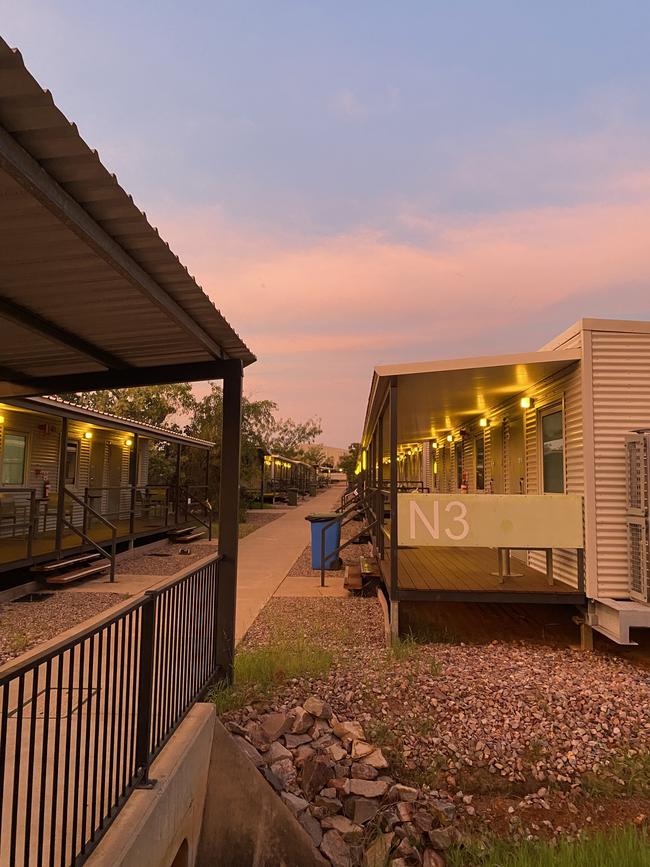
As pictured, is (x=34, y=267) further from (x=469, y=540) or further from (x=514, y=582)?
(x=514, y=582)

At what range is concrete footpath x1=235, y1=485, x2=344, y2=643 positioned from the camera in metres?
7.72

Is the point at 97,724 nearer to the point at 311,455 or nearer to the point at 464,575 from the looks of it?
the point at 464,575

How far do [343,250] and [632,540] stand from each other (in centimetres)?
1611

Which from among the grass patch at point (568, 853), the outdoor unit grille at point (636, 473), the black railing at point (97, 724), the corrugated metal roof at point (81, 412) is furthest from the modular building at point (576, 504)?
the corrugated metal roof at point (81, 412)

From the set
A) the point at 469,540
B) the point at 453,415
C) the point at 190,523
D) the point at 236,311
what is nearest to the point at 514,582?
the point at 469,540

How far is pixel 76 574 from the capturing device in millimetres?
8984

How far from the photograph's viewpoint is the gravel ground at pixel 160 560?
10.6 m

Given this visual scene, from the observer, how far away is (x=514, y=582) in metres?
6.71

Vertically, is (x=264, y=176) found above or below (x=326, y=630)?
above

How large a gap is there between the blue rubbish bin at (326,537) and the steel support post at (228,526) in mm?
5571

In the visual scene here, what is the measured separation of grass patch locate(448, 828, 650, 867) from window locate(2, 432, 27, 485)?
34.4ft

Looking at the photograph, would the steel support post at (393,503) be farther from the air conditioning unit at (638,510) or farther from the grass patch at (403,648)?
the air conditioning unit at (638,510)

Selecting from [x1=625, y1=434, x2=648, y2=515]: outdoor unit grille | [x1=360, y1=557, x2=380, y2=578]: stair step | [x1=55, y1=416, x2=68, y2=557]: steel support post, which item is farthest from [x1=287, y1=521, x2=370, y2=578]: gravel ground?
[x1=625, y1=434, x2=648, y2=515]: outdoor unit grille

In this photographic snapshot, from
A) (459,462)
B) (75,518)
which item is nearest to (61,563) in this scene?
(75,518)
